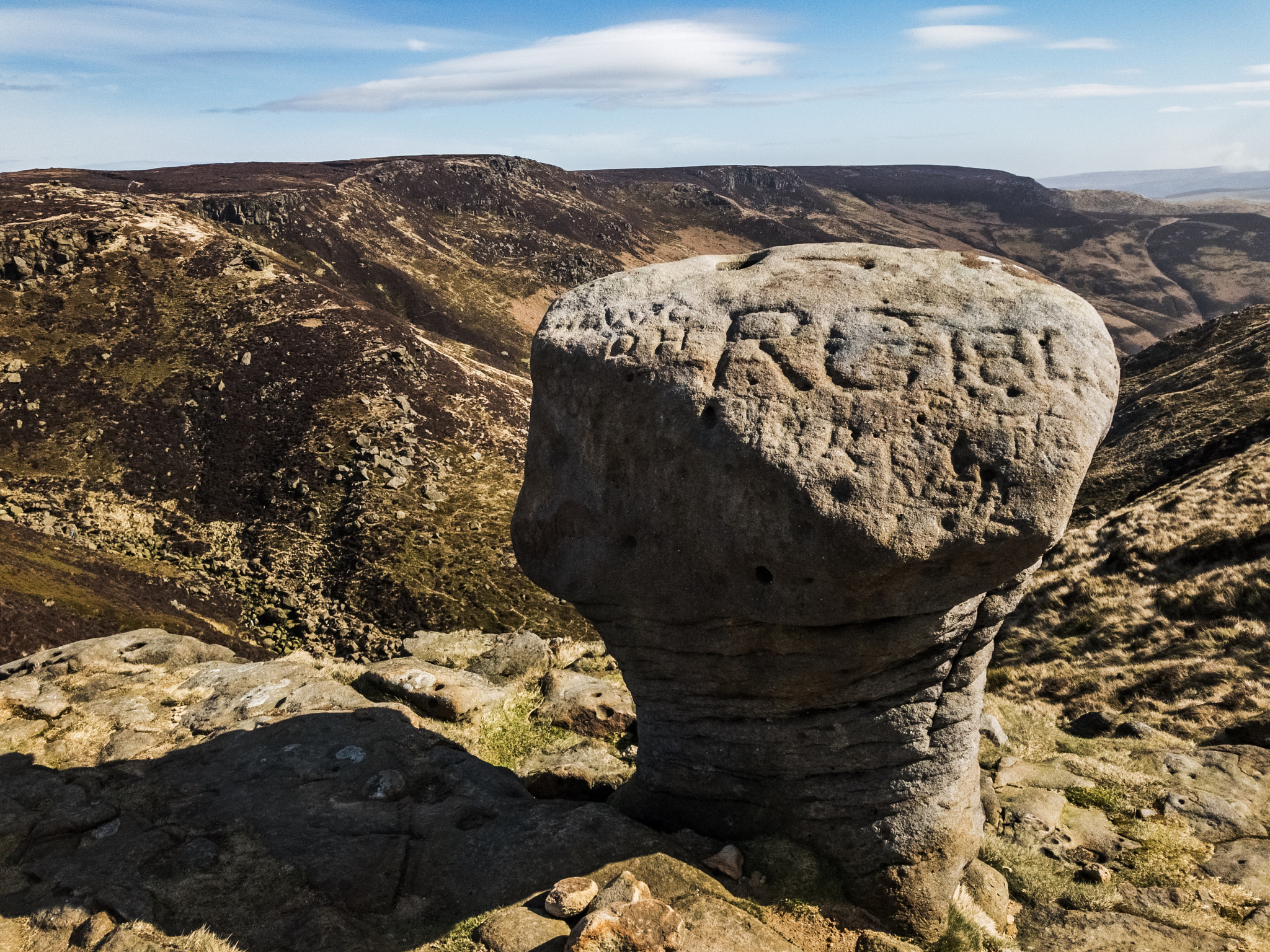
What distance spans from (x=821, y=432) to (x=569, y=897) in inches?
264

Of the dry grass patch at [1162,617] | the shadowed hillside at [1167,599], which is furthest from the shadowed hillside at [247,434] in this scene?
the shadowed hillside at [1167,599]

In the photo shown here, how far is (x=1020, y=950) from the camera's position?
36.1 feet

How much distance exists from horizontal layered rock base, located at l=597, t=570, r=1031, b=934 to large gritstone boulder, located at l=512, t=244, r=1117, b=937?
4cm

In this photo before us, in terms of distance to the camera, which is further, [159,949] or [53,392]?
[53,392]

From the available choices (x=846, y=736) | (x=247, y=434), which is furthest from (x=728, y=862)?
(x=247, y=434)

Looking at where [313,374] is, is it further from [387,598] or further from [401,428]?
[387,598]

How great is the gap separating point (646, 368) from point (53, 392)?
55.4 metres

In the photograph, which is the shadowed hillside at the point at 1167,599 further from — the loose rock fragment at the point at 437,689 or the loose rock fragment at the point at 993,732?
the loose rock fragment at the point at 437,689

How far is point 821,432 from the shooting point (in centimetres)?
972

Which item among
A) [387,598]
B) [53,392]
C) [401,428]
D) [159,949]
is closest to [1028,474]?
[159,949]

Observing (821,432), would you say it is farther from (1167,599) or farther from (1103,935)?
(1167,599)

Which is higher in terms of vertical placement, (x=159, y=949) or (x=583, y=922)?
(x=583, y=922)

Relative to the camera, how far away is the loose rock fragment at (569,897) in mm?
10164

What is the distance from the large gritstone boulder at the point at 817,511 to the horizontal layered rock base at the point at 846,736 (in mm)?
37
